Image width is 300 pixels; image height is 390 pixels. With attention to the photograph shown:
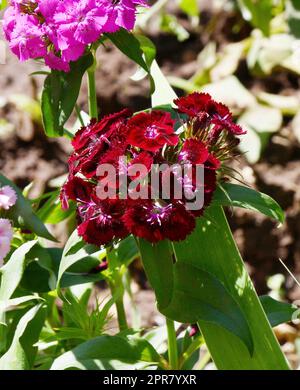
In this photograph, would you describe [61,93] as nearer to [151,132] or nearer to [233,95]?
[151,132]

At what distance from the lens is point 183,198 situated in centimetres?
124

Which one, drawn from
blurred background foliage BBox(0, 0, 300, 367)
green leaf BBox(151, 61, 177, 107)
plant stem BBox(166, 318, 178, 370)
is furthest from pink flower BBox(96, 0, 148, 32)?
blurred background foliage BBox(0, 0, 300, 367)

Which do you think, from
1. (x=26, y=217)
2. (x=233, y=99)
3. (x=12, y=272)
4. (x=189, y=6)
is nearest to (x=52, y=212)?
(x=26, y=217)

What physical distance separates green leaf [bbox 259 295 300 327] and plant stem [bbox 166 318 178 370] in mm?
190

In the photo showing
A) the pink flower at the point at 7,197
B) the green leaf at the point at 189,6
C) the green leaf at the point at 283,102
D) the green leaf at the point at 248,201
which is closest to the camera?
the green leaf at the point at 248,201

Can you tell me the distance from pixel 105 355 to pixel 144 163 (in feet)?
1.24

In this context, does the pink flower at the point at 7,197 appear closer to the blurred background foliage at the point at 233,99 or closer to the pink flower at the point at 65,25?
the pink flower at the point at 65,25

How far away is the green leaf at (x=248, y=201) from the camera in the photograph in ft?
4.40

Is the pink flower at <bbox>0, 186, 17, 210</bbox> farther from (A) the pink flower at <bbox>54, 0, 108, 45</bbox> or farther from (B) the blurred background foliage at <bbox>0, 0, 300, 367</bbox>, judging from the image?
(B) the blurred background foliage at <bbox>0, 0, 300, 367</bbox>

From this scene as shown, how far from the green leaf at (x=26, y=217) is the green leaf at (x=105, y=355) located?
21 cm

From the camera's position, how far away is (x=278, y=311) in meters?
1.56

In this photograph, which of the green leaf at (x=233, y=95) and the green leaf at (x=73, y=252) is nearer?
the green leaf at (x=73, y=252)

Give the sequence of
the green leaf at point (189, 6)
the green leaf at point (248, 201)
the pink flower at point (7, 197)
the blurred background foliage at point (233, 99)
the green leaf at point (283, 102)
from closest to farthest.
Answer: the green leaf at point (248, 201)
the pink flower at point (7, 197)
the blurred background foliage at point (233, 99)
the green leaf at point (283, 102)
the green leaf at point (189, 6)

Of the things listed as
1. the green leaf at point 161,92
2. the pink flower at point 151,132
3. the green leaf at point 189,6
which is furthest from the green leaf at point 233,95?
the pink flower at point 151,132
